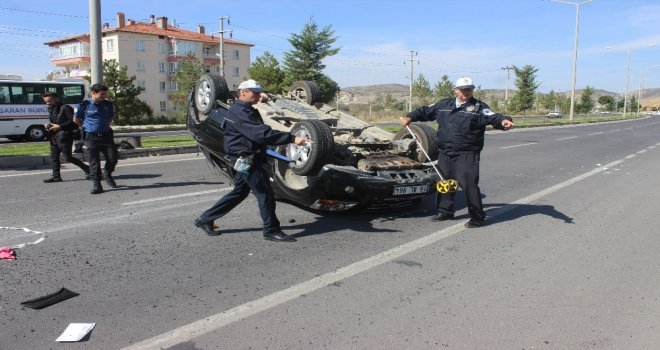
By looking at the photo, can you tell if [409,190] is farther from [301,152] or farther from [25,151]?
[25,151]

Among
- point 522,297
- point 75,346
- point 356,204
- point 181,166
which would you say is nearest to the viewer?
point 75,346

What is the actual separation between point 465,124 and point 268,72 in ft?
123

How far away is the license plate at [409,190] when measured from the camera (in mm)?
6074

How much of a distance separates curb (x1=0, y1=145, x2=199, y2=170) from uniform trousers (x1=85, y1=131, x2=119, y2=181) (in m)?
3.69

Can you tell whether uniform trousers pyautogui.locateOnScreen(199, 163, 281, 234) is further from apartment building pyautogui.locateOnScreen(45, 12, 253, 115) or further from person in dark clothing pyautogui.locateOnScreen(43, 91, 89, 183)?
apartment building pyautogui.locateOnScreen(45, 12, 253, 115)

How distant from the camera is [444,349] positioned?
10.3ft

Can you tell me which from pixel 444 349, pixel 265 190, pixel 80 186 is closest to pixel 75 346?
pixel 444 349

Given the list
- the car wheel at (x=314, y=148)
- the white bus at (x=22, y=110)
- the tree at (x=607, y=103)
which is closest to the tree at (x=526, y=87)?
the white bus at (x=22, y=110)

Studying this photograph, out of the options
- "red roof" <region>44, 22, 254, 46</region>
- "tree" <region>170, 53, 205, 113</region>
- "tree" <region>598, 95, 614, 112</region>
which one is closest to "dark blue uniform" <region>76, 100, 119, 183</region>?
"tree" <region>170, 53, 205, 113</region>

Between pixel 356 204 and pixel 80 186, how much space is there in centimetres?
471

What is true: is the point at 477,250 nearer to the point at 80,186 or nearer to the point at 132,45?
the point at 80,186

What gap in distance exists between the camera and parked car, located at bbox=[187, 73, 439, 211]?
5750 millimetres

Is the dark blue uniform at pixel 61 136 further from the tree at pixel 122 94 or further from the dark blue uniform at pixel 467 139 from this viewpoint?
the tree at pixel 122 94

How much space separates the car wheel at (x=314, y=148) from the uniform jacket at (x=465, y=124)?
147 centimetres
